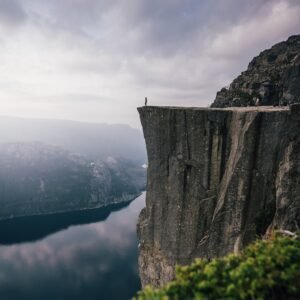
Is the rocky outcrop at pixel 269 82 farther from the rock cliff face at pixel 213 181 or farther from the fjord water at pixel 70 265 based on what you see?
the fjord water at pixel 70 265

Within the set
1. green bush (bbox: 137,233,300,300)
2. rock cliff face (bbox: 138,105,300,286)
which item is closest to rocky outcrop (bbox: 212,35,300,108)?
rock cliff face (bbox: 138,105,300,286)

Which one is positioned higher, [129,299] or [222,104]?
[222,104]

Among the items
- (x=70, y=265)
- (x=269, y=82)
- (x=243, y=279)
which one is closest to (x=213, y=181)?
(x=243, y=279)

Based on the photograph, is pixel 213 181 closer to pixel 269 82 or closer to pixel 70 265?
pixel 269 82

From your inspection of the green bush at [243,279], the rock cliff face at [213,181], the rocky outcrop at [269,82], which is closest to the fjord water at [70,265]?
the rocky outcrop at [269,82]

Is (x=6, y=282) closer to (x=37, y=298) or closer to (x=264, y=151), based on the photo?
(x=37, y=298)

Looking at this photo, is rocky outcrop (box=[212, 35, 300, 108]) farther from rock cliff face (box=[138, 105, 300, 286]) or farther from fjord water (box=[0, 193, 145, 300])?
fjord water (box=[0, 193, 145, 300])

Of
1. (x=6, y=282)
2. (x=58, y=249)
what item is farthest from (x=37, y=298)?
(x=58, y=249)
